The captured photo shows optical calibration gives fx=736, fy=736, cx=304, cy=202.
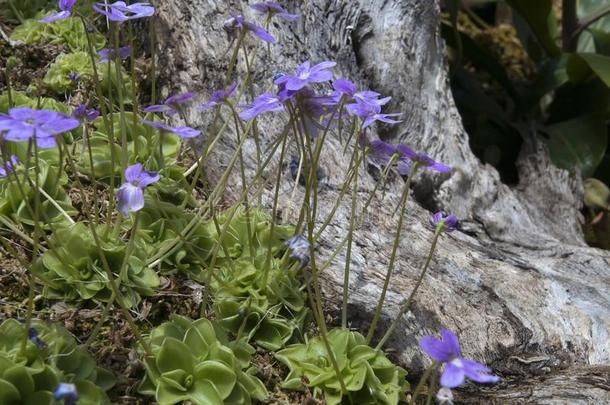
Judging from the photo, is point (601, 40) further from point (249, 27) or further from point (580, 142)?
point (249, 27)

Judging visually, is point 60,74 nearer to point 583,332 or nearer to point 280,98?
point 280,98

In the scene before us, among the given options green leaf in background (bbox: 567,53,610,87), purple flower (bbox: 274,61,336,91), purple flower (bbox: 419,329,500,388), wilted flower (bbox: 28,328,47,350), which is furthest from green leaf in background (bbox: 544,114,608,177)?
wilted flower (bbox: 28,328,47,350)

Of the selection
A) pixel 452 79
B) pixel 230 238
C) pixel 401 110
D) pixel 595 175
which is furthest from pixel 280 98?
pixel 595 175

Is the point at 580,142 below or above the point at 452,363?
below

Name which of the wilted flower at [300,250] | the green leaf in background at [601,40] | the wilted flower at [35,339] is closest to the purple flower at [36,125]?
the wilted flower at [35,339]

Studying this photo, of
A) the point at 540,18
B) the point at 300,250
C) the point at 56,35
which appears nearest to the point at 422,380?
the point at 300,250

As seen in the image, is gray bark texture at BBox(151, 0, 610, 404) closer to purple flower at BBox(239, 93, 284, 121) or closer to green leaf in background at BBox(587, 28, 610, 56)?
purple flower at BBox(239, 93, 284, 121)
